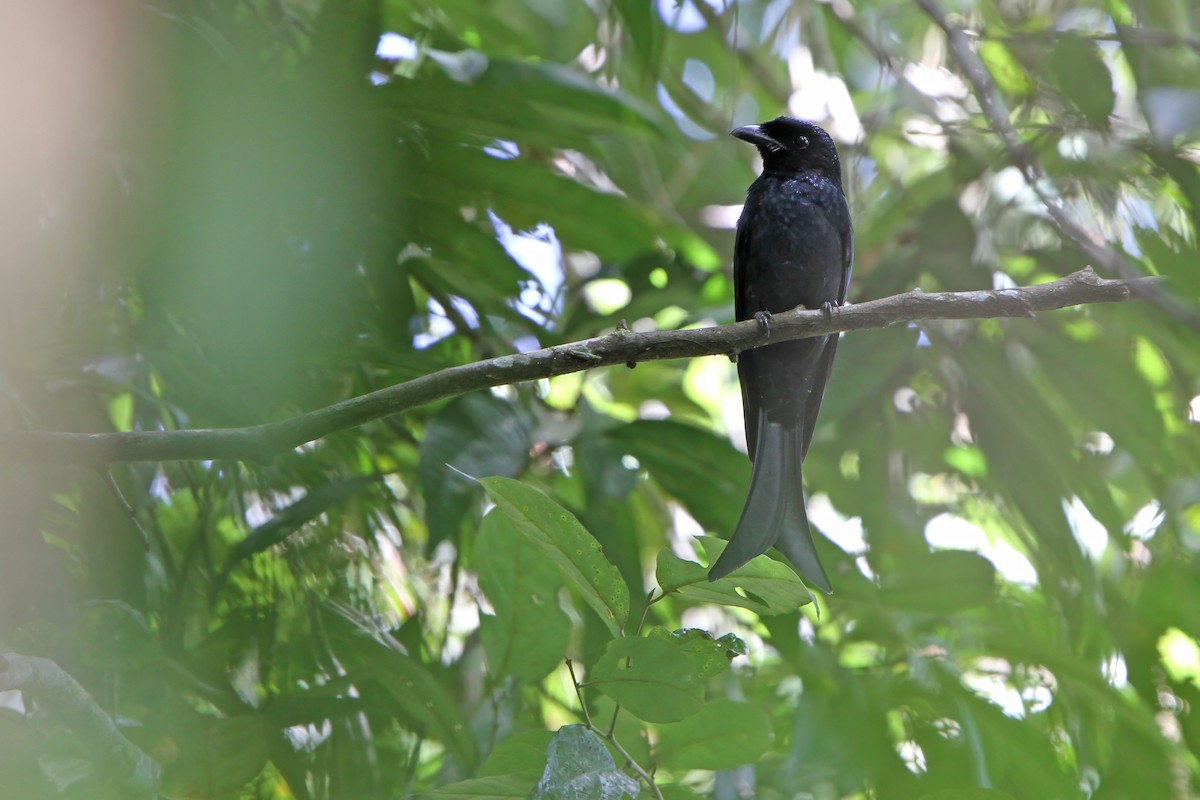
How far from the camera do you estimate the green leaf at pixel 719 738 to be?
152 centimetres

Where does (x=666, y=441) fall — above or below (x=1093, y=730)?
above

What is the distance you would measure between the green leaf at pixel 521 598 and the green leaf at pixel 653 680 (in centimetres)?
35

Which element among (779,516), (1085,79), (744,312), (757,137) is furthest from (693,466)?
(757,137)

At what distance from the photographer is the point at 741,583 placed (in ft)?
4.37

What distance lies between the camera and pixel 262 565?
200cm

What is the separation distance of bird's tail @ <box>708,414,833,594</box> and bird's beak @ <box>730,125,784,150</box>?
1.21 metres

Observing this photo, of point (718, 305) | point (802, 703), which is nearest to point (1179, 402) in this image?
point (718, 305)

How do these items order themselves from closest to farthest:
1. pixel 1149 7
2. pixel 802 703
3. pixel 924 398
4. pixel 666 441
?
pixel 802 703, pixel 666 441, pixel 1149 7, pixel 924 398

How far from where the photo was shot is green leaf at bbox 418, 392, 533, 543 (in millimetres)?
2035

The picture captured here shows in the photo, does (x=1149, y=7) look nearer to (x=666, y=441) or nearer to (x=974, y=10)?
(x=974, y=10)

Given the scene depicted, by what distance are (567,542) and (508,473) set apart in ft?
2.83

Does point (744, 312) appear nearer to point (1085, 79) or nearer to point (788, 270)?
point (788, 270)

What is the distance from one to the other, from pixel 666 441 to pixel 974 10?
7.44 ft

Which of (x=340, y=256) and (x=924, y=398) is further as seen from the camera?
(x=924, y=398)
